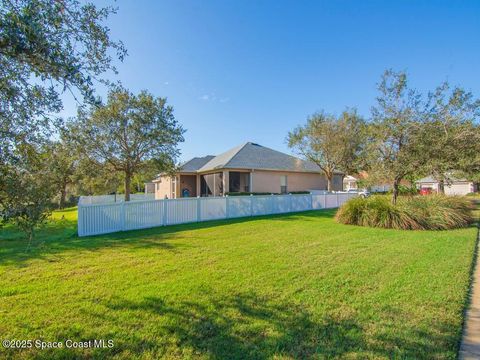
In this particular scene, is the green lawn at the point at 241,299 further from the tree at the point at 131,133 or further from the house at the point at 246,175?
the house at the point at 246,175

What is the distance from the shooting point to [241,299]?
386cm

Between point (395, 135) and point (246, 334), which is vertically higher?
point (395, 135)

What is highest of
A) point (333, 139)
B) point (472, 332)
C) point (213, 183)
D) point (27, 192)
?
point (333, 139)

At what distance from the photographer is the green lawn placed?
282 centimetres

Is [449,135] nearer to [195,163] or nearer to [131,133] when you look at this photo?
[131,133]

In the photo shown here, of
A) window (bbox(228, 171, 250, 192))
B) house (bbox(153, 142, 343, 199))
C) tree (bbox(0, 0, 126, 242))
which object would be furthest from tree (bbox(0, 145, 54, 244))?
window (bbox(228, 171, 250, 192))

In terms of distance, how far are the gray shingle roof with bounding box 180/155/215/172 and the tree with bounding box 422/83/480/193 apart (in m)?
18.4

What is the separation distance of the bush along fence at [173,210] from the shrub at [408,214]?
4.74 m

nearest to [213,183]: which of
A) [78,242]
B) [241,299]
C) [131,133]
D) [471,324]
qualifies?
[131,133]

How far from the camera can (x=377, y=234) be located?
875 centimetres

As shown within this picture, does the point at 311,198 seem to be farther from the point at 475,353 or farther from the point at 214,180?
the point at 475,353

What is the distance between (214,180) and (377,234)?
51.0ft

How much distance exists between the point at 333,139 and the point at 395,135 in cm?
1071

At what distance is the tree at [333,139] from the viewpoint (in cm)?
2217
